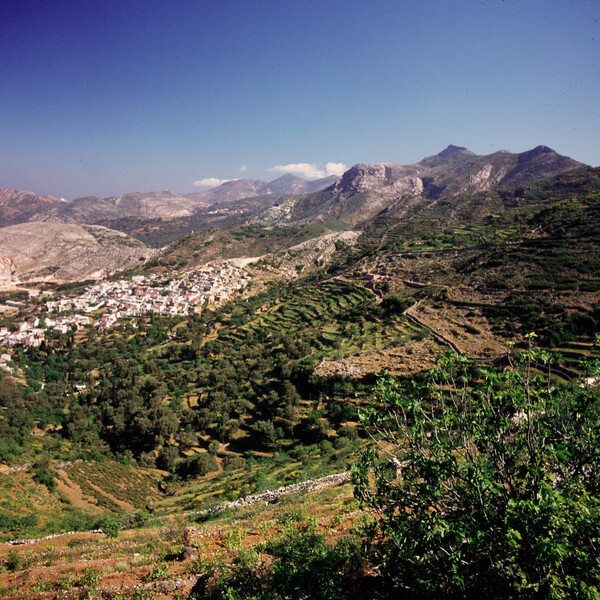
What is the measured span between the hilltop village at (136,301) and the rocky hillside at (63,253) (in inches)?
2192

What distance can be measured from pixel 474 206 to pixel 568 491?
349 ft

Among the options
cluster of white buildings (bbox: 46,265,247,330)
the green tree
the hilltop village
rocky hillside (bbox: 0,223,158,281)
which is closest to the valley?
the green tree

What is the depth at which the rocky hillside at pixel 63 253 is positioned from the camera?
146m

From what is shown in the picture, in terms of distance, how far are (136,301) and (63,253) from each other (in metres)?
104

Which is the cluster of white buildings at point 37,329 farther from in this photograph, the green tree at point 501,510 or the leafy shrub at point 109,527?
the green tree at point 501,510

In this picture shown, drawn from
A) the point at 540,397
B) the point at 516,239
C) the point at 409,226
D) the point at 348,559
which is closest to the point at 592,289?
the point at 516,239

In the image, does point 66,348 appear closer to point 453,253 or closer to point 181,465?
point 181,465

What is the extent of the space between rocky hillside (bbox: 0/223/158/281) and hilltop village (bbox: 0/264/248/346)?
55665 mm

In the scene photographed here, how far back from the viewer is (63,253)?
156 m

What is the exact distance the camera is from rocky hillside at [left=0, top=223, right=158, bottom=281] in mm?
145625

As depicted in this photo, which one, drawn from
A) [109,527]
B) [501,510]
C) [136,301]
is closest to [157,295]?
[136,301]

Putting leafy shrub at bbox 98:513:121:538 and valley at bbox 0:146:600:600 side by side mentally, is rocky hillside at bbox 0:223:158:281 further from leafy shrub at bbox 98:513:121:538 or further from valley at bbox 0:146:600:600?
leafy shrub at bbox 98:513:121:538

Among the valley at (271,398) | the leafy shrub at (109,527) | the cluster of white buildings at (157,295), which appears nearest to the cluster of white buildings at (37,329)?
the valley at (271,398)

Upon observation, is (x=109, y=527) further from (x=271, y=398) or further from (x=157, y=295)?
(x=157, y=295)
